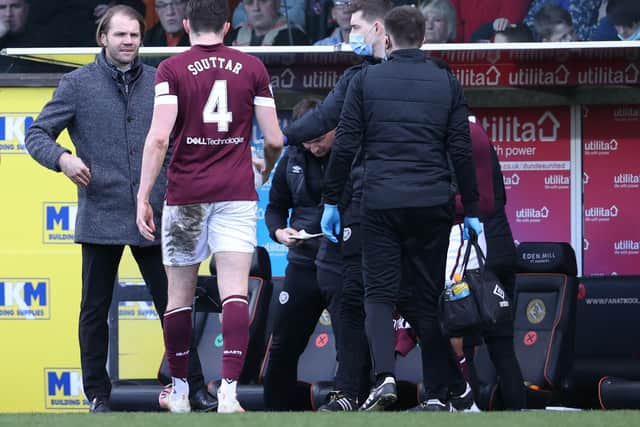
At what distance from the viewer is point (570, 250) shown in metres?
8.58

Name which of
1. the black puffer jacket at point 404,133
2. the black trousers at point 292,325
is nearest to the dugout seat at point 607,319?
the black trousers at point 292,325

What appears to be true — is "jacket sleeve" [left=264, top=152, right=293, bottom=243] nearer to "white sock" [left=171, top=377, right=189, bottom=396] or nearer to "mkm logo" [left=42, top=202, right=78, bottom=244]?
"white sock" [left=171, top=377, right=189, bottom=396]

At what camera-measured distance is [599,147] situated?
9445 millimetres

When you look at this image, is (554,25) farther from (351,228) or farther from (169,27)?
(351,228)

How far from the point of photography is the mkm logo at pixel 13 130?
8.80 metres

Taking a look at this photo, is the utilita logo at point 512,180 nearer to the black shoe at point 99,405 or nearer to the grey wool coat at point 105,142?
the grey wool coat at point 105,142

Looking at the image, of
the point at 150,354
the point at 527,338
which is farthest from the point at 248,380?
the point at 527,338

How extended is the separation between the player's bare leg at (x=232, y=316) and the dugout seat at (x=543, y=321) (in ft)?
8.59

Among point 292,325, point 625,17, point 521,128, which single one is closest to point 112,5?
point 521,128

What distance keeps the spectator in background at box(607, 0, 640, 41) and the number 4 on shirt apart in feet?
10.0

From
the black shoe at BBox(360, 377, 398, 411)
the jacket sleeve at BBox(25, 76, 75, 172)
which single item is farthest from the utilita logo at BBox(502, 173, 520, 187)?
the black shoe at BBox(360, 377, 398, 411)

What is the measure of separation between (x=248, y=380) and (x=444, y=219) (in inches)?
113

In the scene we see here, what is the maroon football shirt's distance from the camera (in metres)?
5.77

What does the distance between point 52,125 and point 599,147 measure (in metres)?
4.03
